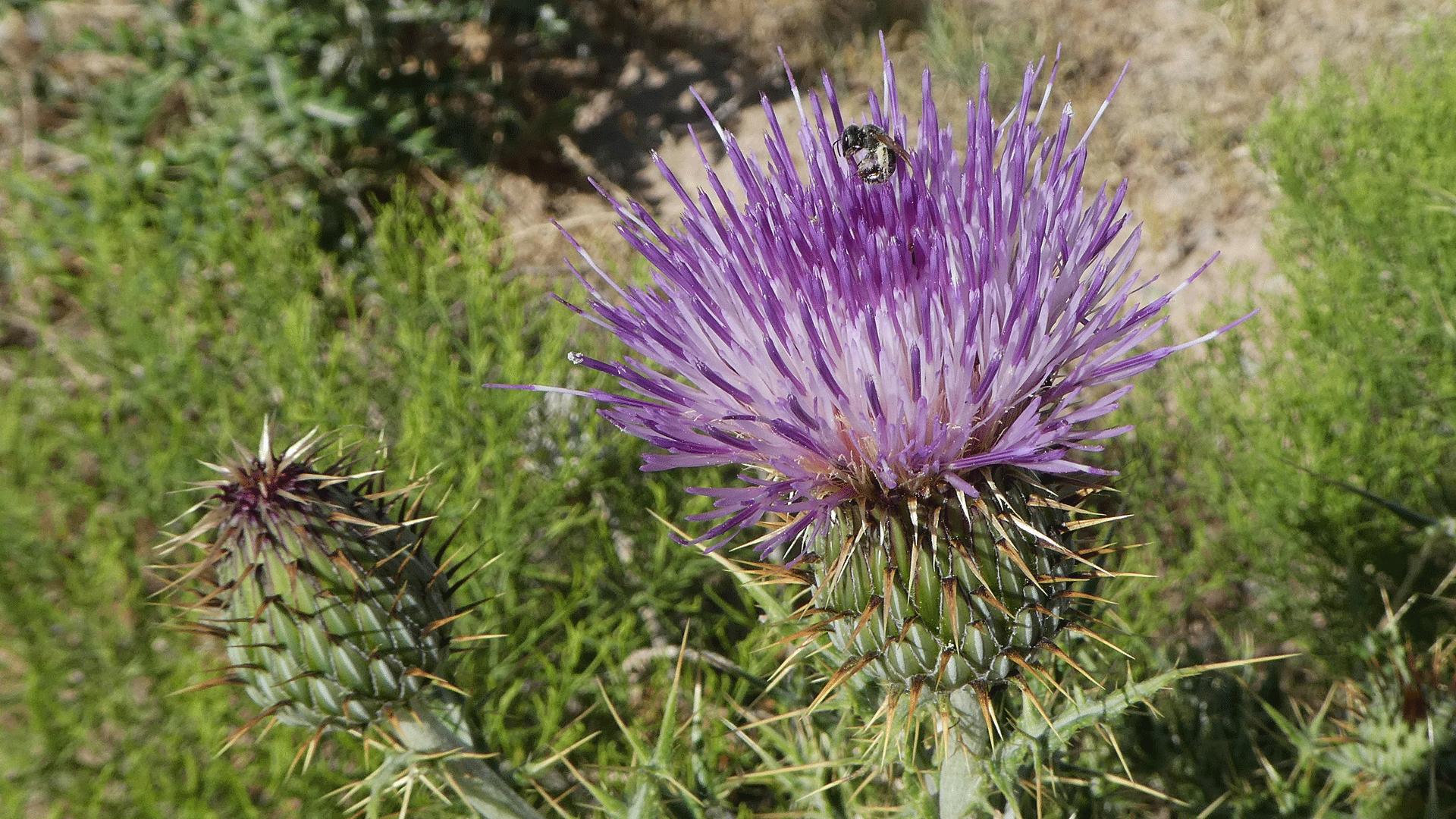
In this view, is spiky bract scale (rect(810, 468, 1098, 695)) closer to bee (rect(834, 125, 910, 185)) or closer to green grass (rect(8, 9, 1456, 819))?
bee (rect(834, 125, 910, 185))

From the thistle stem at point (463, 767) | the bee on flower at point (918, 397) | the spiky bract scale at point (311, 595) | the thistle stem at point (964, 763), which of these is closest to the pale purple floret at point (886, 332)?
the bee on flower at point (918, 397)

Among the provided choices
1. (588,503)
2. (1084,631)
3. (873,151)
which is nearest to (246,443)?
(588,503)

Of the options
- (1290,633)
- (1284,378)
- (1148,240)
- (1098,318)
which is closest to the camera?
(1098,318)

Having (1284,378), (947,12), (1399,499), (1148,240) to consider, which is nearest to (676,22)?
(947,12)

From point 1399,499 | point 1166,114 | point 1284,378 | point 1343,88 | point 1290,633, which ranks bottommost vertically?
point 1290,633

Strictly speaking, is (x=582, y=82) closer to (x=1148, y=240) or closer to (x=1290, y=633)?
(x=1148, y=240)

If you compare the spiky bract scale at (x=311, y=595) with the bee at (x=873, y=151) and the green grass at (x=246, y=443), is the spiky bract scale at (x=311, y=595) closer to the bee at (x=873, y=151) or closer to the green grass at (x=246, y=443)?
the green grass at (x=246, y=443)
